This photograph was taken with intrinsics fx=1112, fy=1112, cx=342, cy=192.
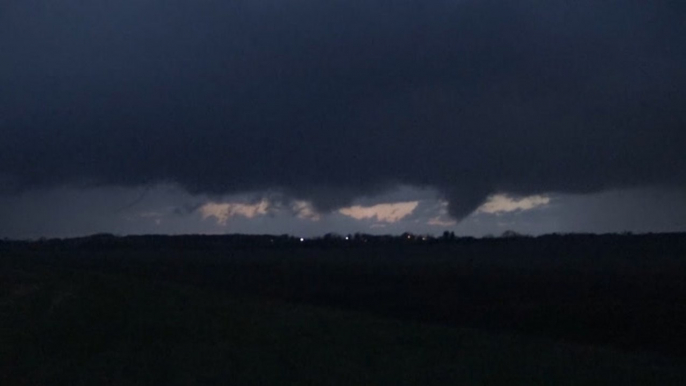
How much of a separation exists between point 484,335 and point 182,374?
760cm

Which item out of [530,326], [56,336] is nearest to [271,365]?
[56,336]

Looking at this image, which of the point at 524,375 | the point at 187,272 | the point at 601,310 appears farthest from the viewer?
the point at 187,272

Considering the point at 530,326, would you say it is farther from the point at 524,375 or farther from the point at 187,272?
the point at 187,272

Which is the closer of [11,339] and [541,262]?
[11,339]

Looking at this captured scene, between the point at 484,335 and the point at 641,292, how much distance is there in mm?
21764

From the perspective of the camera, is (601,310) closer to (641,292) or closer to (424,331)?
(641,292)

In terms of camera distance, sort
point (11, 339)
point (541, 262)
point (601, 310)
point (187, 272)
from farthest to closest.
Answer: point (541, 262) → point (187, 272) → point (601, 310) → point (11, 339)

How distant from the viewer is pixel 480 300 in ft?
135

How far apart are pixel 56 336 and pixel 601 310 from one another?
64.7 feet

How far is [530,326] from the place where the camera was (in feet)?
104

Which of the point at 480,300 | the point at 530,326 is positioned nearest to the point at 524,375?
the point at 530,326

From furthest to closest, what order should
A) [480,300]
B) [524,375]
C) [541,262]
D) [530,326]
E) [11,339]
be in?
[541,262] → [480,300] → [530,326] → [11,339] → [524,375]

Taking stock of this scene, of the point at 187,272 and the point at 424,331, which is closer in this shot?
the point at 424,331

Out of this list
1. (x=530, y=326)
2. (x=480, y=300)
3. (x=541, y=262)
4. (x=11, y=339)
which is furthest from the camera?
(x=541, y=262)
